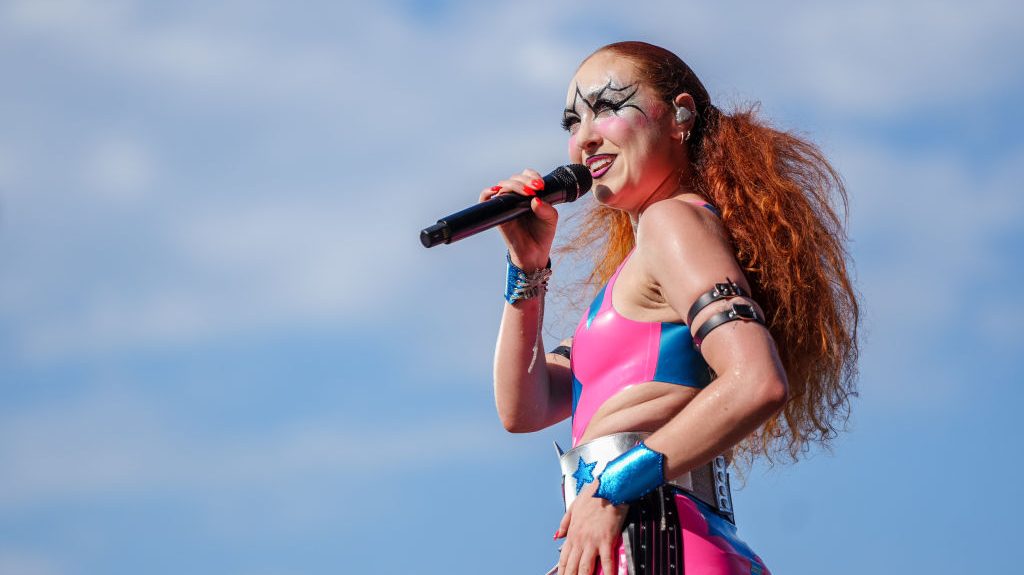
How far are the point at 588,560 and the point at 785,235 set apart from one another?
101 cm

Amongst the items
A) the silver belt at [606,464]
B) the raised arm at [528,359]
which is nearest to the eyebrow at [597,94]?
the raised arm at [528,359]

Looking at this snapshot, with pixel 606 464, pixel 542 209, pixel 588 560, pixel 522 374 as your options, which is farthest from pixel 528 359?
pixel 588 560

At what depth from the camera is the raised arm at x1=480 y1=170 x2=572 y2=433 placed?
369 cm

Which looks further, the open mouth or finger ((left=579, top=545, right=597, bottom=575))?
the open mouth

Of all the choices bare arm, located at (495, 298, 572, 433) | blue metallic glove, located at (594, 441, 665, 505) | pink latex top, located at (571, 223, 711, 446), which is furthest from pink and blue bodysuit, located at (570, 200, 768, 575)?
bare arm, located at (495, 298, 572, 433)

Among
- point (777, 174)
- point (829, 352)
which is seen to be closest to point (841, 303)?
point (829, 352)

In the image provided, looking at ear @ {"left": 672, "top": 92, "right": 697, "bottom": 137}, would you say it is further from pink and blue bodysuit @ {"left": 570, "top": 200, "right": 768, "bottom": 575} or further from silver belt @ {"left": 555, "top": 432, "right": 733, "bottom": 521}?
silver belt @ {"left": 555, "top": 432, "right": 733, "bottom": 521}

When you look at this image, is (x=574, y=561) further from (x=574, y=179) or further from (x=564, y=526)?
(x=574, y=179)

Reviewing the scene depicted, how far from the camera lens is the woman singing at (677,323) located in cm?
280

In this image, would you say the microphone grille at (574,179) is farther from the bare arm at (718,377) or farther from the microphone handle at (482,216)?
the bare arm at (718,377)

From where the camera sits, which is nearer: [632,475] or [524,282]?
[632,475]

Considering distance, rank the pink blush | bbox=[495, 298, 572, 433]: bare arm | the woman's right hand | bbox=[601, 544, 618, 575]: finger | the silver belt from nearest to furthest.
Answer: bbox=[601, 544, 618, 575]: finger → the silver belt → the pink blush → the woman's right hand → bbox=[495, 298, 572, 433]: bare arm

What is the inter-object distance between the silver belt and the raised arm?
0.57m

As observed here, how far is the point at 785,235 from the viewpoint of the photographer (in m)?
3.28
